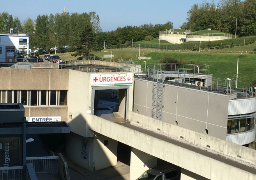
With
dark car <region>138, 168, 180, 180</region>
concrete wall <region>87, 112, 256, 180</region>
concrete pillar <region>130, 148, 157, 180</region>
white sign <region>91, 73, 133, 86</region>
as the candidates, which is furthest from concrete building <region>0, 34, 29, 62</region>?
dark car <region>138, 168, 180, 180</region>

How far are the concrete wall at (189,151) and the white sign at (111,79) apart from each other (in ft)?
7.73

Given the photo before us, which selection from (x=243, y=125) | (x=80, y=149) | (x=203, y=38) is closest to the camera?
(x=243, y=125)

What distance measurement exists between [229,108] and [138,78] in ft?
27.3

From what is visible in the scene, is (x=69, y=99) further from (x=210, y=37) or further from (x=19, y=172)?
(x=210, y=37)

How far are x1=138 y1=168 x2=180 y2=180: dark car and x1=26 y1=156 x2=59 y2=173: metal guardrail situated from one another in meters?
7.34

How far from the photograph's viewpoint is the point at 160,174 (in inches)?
866

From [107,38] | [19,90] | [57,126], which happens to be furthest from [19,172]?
[107,38]

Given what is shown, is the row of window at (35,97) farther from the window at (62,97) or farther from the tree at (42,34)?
the tree at (42,34)

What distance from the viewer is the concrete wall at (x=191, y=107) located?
23.8 metres

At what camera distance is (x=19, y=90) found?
28312 millimetres

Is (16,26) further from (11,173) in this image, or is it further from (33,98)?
(11,173)

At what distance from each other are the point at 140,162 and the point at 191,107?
4430 millimetres

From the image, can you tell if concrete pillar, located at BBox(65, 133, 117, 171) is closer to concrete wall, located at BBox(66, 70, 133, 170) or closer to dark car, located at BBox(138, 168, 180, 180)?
concrete wall, located at BBox(66, 70, 133, 170)

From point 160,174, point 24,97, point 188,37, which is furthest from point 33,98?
point 188,37
